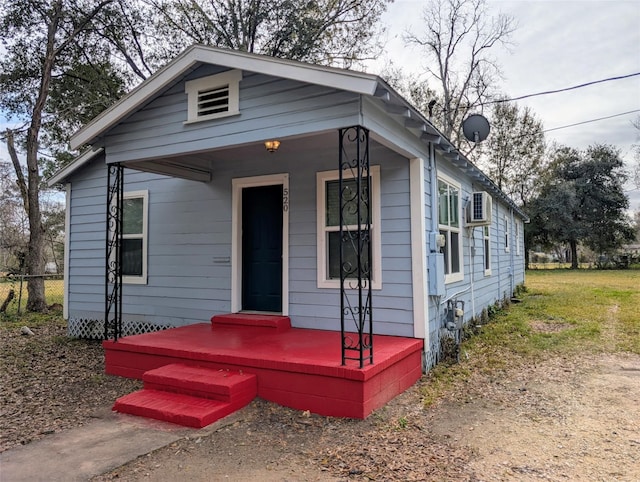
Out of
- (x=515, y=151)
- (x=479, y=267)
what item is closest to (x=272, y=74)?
(x=479, y=267)

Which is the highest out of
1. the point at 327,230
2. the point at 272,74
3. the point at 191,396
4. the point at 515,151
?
the point at 515,151

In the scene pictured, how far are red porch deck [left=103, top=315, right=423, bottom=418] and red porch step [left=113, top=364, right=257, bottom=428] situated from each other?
0.53 ft

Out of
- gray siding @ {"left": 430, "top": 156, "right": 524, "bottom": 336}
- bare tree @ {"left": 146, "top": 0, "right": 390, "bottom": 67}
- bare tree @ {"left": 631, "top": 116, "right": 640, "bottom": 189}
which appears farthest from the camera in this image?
bare tree @ {"left": 631, "top": 116, "right": 640, "bottom": 189}

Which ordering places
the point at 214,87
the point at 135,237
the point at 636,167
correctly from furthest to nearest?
1. the point at 636,167
2. the point at 135,237
3. the point at 214,87

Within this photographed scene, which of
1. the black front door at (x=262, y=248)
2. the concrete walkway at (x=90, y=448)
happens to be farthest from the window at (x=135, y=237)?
the concrete walkway at (x=90, y=448)

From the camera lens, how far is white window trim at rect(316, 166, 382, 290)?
506 centimetres

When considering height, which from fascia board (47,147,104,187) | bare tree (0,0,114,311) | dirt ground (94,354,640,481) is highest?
bare tree (0,0,114,311)

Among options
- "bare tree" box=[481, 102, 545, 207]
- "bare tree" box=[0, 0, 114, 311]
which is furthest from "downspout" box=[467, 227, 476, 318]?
"bare tree" box=[481, 102, 545, 207]

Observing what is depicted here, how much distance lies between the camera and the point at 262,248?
599 centimetres

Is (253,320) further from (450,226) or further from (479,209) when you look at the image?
(479,209)

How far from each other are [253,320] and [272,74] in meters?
2.98

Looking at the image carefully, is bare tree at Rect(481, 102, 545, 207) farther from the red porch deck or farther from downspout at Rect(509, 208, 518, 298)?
the red porch deck

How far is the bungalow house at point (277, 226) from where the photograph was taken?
3.90 metres

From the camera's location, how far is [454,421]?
3.58 meters
